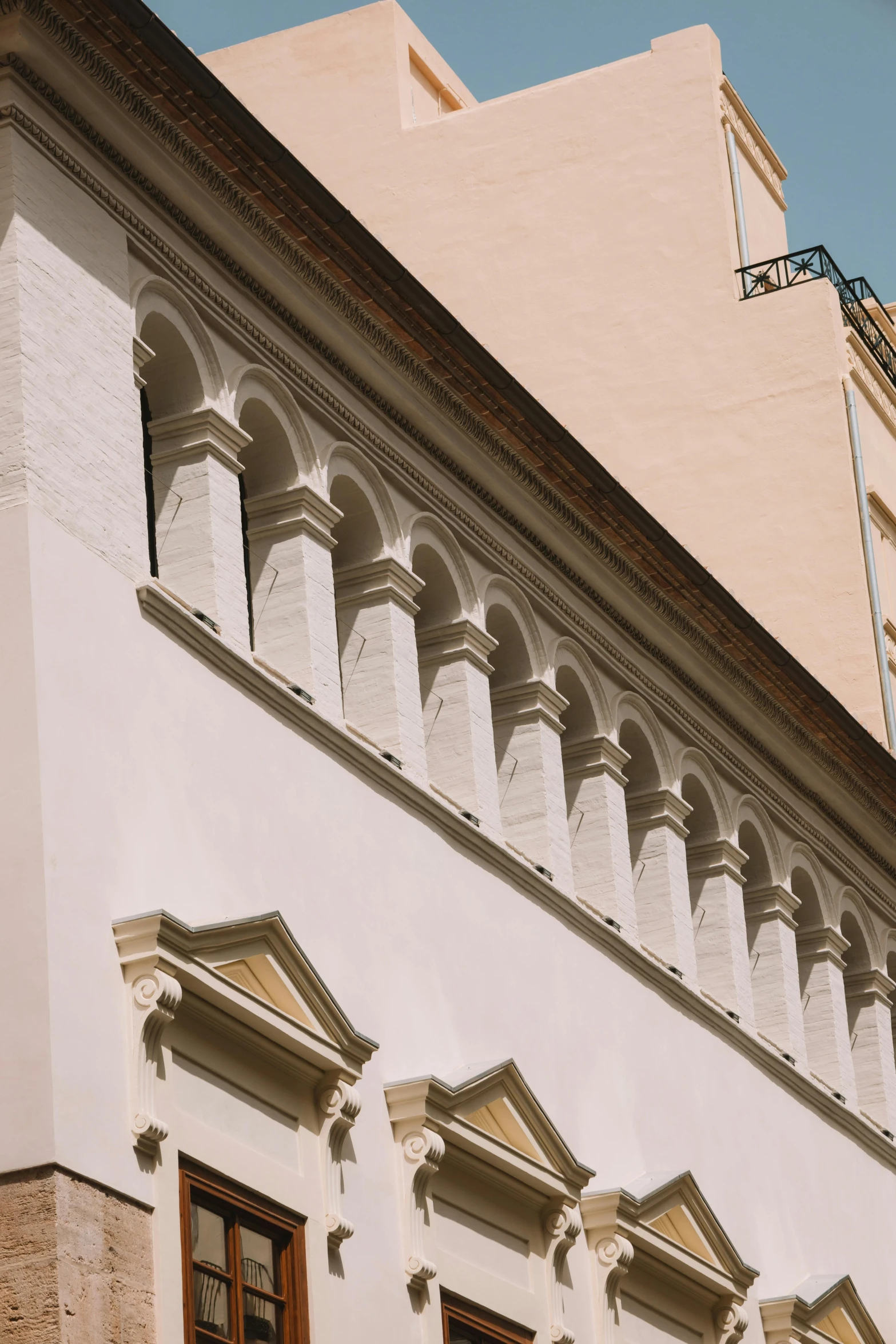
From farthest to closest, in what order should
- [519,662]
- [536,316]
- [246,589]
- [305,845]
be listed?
[536,316] < [519,662] < [246,589] < [305,845]

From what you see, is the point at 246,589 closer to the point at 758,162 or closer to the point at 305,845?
the point at 305,845

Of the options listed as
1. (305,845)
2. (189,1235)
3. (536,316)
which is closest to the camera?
(189,1235)

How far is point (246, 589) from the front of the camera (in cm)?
1627

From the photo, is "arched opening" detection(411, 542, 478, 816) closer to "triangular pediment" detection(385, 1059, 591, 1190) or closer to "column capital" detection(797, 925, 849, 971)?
"triangular pediment" detection(385, 1059, 591, 1190)

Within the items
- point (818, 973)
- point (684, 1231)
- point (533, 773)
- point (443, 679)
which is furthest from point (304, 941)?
point (818, 973)

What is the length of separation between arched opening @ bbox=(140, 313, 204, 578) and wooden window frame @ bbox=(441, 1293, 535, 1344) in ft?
14.6

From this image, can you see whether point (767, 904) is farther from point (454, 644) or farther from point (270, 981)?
point (270, 981)

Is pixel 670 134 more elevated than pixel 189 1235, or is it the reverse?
pixel 670 134

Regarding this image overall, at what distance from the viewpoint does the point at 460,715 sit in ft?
59.6

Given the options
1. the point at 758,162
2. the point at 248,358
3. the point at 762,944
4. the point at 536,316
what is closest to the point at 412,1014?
the point at 248,358

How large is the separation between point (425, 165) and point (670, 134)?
2.76 m

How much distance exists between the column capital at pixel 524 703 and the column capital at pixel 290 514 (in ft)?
9.77

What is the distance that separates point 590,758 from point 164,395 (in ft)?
18.3

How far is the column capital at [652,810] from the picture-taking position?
69.2ft
